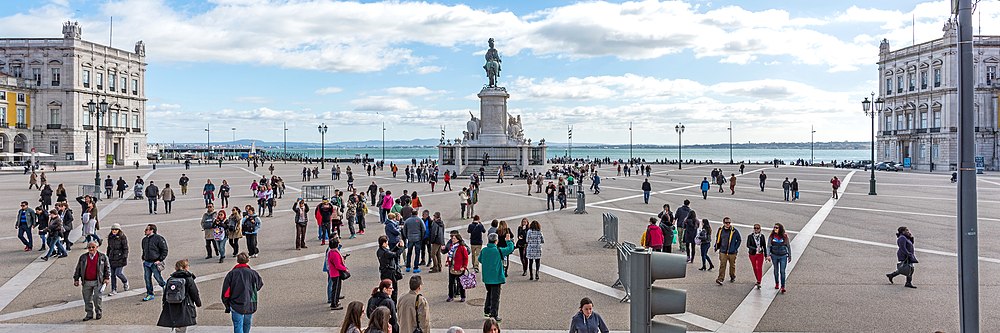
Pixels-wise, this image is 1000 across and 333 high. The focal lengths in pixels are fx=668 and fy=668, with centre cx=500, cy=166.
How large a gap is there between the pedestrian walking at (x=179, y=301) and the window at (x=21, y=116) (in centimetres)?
7746

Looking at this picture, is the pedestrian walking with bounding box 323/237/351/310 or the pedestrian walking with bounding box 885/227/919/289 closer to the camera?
the pedestrian walking with bounding box 323/237/351/310

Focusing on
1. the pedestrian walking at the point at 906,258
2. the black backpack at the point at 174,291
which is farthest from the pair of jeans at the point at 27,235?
the pedestrian walking at the point at 906,258

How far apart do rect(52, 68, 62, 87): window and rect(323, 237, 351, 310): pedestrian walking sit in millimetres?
76871

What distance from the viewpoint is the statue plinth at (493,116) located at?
5500cm

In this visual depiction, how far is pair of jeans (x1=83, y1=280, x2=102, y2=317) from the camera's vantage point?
391 inches

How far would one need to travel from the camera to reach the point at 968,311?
5.50m

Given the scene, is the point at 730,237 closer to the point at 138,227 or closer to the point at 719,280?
the point at 719,280

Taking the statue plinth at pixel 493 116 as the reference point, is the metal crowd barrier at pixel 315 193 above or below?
below

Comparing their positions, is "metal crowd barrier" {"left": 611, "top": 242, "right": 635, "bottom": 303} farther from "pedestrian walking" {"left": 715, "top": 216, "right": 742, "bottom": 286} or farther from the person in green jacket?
the person in green jacket

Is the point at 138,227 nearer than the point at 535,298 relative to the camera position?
No

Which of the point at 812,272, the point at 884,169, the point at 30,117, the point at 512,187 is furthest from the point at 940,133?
the point at 30,117

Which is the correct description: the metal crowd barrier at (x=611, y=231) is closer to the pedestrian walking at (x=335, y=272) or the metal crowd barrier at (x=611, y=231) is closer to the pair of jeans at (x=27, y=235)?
the pedestrian walking at (x=335, y=272)

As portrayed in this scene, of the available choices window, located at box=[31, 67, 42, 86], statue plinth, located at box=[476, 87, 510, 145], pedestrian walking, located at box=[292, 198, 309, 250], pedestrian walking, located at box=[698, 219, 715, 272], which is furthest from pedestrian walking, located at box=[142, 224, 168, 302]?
window, located at box=[31, 67, 42, 86]

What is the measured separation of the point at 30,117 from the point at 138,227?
6460cm
